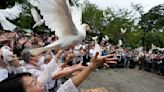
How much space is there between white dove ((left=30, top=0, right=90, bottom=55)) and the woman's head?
259cm

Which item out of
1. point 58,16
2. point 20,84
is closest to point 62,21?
point 58,16

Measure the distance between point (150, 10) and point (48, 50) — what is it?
62.0 meters

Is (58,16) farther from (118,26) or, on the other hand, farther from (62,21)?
(118,26)

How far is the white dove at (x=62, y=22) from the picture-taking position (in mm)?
5075

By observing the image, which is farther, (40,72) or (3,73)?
(40,72)

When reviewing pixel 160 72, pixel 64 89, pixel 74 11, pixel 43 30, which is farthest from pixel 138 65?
pixel 64 89

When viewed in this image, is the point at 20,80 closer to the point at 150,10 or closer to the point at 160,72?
the point at 160,72

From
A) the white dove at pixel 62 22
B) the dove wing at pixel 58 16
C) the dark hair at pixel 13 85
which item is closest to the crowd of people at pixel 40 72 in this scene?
the dark hair at pixel 13 85

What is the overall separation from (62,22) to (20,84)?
3212mm

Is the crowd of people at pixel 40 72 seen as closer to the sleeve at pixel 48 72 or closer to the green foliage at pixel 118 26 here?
the sleeve at pixel 48 72

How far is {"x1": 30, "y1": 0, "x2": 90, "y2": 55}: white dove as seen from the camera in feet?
16.6

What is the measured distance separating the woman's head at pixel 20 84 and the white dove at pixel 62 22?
259cm

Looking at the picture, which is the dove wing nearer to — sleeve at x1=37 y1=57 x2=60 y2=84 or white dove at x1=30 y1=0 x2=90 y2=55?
white dove at x1=30 y1=0 x2=90 y2=55

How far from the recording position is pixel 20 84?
2.23 metres
